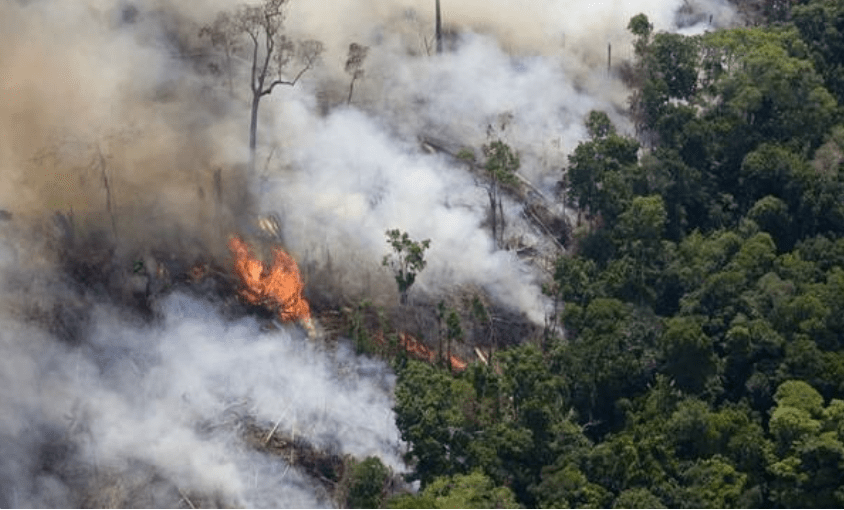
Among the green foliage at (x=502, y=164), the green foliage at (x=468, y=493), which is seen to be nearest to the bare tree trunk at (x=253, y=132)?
the green foliage at (x=502, y=164)

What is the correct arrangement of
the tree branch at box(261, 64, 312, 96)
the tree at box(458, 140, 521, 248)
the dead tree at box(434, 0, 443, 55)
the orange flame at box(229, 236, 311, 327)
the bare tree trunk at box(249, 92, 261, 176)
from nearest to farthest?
the orange flame at box(229, 236, 311, 327)
the tree branch at box(261, 64, 312, 96)
the bare tree trunk at box(249, 92, 261, 176)
the tree at box(458, 140, 521, 248)
the dead tree at box(434, 0, 443, 55)

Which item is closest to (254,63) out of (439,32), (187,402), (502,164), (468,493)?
(502,164)

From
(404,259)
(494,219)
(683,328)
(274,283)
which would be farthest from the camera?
(494,219)

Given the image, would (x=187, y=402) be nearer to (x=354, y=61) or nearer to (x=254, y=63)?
(x=254, y=63)

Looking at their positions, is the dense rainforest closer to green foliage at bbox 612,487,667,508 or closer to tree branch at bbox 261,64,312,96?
green foliage at bbox 612,487,667,508

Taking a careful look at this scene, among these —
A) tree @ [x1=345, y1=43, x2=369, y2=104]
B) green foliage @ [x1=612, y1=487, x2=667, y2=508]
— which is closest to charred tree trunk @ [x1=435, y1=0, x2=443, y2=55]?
tree @ [x1=345, y1=43, x2=369, y2=104]

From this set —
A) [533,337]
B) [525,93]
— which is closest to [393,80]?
[525,93]
